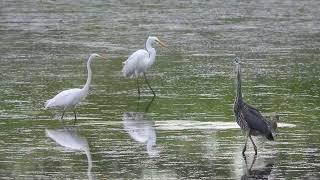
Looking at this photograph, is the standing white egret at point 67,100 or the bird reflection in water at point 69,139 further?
the standing white egret at point 67,100

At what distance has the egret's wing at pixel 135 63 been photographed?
22359 millimetres

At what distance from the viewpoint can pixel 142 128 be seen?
1725 cm

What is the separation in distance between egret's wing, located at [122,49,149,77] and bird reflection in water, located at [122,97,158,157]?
2.79 metres

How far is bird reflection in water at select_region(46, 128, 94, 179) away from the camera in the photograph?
15.3m

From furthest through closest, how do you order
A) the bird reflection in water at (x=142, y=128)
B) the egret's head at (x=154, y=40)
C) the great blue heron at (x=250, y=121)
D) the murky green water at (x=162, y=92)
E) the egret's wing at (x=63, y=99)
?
the egret's head at (x=154, y=40), the egret's wing at (x=63, y=99), the bird reflection in water at (x=142, y=128), the great blue heron at (x=250, y=121), the murky green water at (x=162, y=92)

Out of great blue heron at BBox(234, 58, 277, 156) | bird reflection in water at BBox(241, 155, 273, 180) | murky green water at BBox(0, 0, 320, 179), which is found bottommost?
murky green water at BBox(0, 0, 320, 179)

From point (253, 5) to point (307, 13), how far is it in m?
4.28

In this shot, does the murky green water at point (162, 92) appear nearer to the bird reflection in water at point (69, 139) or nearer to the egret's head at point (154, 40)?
the bird reflection in water at point (69, 139)

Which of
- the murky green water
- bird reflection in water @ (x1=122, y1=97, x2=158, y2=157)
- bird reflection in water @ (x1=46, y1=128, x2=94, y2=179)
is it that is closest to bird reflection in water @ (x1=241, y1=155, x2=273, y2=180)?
the murky green water

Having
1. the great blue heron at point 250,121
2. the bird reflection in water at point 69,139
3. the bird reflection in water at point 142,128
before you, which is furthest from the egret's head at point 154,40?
the great blue heron at point 250,121

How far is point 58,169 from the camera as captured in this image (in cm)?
1361

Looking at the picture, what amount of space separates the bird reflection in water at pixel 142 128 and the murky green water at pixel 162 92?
29 millimetres

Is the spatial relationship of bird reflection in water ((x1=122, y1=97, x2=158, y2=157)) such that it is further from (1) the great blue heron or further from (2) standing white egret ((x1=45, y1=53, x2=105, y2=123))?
(1) the great blue heron

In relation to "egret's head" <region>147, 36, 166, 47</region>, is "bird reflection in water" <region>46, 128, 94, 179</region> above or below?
above
